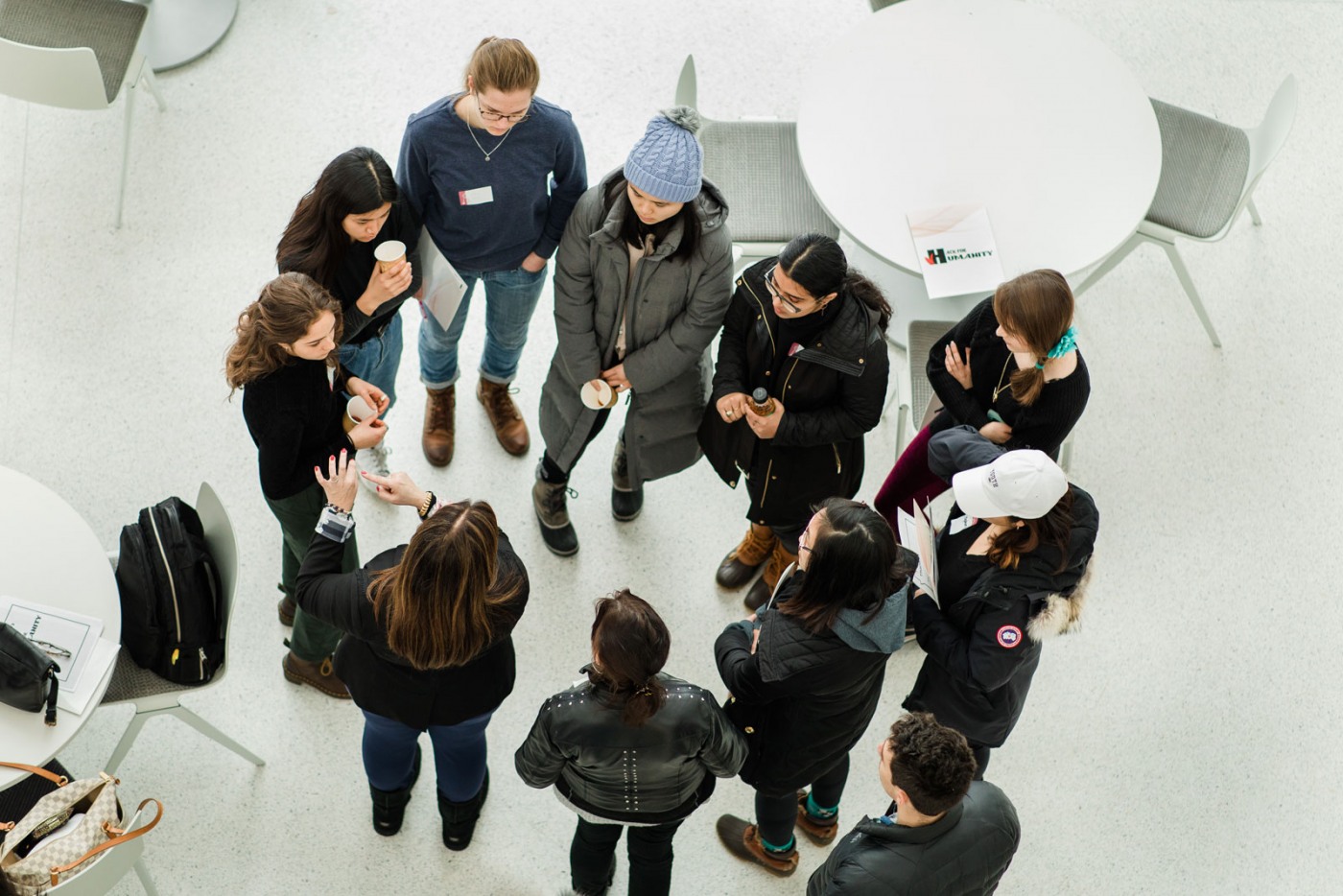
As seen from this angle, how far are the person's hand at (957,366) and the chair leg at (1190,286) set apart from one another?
1.46 m

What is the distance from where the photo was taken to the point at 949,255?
12.5 feet

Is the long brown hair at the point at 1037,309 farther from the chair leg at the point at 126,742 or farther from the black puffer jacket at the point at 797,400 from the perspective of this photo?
the chair leg at the point at 126,742

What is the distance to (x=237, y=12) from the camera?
5203 mm

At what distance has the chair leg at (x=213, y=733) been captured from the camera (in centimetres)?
329

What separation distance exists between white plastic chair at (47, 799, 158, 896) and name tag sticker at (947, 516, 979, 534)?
206cm

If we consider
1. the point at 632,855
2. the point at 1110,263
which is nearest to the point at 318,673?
the point at 632,855

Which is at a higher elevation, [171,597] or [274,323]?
[274,323]

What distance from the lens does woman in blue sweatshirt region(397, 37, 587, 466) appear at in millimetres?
3074

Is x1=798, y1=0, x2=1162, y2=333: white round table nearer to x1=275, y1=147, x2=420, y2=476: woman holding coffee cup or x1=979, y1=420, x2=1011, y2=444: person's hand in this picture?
x1=979, y1=420, x2=1011, y2=444: person's hand

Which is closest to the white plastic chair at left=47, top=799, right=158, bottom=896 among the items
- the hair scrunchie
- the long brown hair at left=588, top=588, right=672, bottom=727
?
the long brown hair at left=588, top=588, right=672, bottom=727

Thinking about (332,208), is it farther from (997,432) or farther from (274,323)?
(997,432)

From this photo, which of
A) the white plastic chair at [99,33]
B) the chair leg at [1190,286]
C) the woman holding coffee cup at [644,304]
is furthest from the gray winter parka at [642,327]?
the white plastic chair at [99,33]

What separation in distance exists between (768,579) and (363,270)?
5.53 ft

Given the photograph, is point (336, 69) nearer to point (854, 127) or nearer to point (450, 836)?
point (854, 127)
